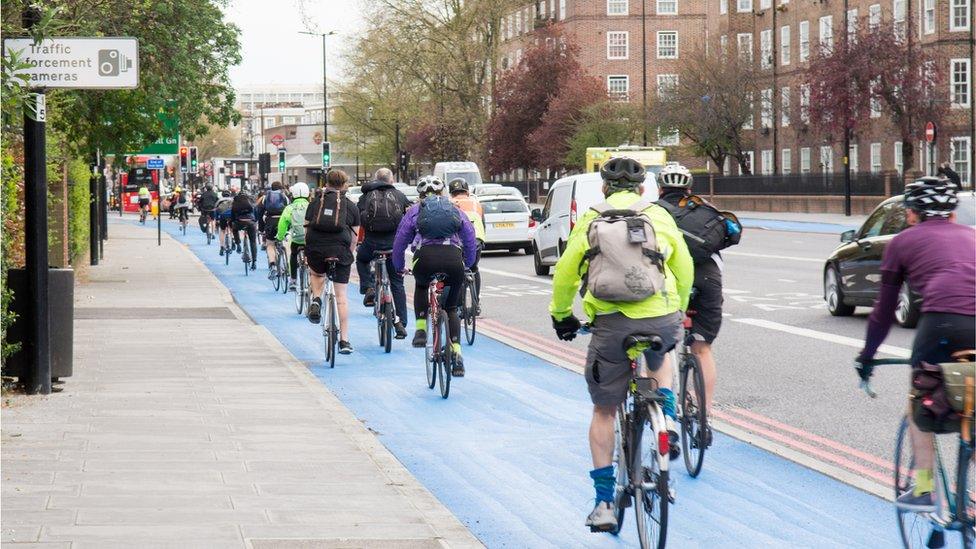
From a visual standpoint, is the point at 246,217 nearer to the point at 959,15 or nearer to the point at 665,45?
the point at 959,15

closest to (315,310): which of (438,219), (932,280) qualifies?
(438,219)

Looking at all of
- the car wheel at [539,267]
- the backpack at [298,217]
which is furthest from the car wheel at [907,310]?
the car wheel at [539,267]

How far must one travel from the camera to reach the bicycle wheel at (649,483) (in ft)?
19.9

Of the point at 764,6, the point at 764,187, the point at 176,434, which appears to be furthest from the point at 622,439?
the point at 764,6

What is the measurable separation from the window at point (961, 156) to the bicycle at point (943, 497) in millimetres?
50813

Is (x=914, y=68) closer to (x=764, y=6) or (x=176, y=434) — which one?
(x=764, y=6)

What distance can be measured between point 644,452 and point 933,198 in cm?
154

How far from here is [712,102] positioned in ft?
213

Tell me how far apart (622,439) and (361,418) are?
464 centimetres

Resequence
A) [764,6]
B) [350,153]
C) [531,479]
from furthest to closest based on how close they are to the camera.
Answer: [350,153], [764,6], [531,479]

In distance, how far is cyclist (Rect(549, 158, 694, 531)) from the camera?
6367mm

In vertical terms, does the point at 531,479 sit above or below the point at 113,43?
below

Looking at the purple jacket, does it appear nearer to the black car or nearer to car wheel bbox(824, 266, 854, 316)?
the black car

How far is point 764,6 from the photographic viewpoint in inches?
2852
